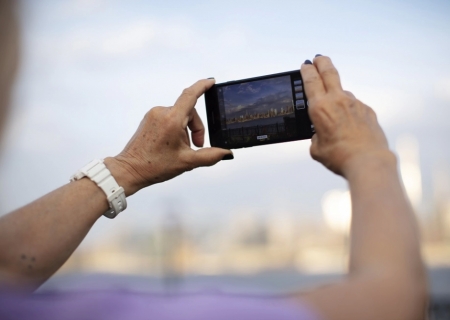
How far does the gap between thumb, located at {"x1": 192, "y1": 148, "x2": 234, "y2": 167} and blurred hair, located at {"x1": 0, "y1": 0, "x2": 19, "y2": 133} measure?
913mm

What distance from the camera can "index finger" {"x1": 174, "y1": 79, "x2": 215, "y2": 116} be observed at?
214 centimetres

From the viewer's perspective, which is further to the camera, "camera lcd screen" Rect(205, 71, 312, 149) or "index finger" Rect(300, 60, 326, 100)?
"camera lcd screen" Rect(205, 71, 312, 149)

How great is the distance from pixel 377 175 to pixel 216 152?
111cm

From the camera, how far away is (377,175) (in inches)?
41.8

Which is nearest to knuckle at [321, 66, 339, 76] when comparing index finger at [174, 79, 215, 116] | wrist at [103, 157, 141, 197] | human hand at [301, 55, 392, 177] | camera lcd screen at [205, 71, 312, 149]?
human hand at [301, 55, 392, 177]

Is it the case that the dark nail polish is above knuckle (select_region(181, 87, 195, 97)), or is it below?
below

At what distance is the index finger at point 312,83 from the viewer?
5.06ft

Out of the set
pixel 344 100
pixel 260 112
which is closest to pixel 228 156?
pixel 260 112

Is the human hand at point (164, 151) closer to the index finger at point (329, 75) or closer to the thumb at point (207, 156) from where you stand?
the thumb at point (207, 156)

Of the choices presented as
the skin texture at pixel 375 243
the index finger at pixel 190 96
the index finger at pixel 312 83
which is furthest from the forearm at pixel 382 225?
the index finger at pixel 190 96

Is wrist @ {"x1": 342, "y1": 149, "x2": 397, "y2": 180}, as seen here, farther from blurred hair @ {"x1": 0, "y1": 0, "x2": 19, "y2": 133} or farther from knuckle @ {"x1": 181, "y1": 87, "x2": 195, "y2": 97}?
knuckle @ {"x1": 181, "y1": 87, "x2": 195, "y2": 97}

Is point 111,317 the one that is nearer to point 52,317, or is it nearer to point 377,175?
point 52,317

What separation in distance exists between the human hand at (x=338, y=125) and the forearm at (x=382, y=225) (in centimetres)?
8

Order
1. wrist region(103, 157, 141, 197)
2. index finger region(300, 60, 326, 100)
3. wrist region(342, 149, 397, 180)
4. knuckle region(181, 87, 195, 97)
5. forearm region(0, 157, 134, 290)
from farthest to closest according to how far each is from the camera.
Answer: knuckle region(181, 87, 195, 97), wrist region(103, 157, 141, 197), index finger region(300, 60, 326, 100), forearm region(0, 157, 134, 290), wrist region(342, 149, 397, 180)
